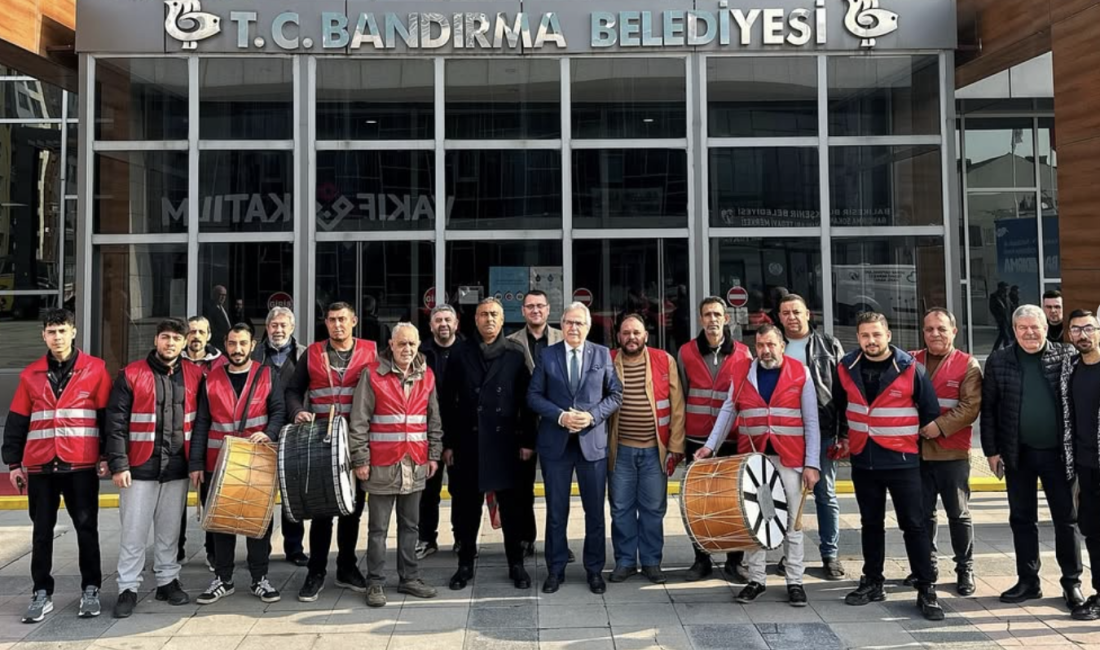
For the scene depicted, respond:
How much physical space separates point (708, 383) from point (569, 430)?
1.09m

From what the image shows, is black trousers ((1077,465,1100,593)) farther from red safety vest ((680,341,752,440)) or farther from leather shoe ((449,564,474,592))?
leather shoe ((449,564,474,592))

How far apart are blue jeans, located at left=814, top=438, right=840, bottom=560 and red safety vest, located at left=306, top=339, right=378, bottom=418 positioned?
10.3 feet

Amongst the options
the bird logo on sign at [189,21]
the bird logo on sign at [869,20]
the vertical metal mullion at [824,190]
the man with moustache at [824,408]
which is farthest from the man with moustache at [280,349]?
the bird logo on sign at [869,20]

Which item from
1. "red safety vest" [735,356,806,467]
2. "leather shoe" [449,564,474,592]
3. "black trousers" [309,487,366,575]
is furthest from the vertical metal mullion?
"black trousers" [309,487,366,575]

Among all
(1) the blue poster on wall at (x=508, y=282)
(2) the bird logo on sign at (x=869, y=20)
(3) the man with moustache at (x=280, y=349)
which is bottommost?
(3) the man with moustache at (x=280, y=349)

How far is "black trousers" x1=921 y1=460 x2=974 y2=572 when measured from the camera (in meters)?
5.33

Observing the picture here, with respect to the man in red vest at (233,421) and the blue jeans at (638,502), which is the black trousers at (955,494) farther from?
the man in red vest at (233,421)

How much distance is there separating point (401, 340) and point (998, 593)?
4.13m

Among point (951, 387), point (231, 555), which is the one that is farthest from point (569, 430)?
point (951, 387)

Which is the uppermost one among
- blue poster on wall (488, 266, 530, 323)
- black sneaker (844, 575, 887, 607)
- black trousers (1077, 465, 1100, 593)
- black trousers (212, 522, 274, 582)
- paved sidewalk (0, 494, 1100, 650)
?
blue poster on wall (488, 266, 530, 323)

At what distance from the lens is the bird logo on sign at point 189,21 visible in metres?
9.95

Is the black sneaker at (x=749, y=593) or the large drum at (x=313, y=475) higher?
the large drum at (x=313, y=475)

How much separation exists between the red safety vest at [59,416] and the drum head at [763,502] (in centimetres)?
393

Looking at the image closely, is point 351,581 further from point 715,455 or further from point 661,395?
point 715,455
